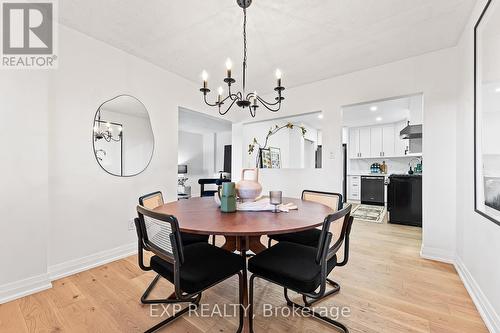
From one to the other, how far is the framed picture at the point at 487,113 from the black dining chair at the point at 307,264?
1036 mm

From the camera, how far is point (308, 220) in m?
1.28

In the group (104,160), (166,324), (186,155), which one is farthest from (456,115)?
(186,155)

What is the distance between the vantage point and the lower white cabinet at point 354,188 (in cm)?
645

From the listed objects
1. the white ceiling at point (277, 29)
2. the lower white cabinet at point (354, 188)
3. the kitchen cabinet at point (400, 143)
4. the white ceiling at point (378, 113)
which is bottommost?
the lower white cabinet at point (354, 188)

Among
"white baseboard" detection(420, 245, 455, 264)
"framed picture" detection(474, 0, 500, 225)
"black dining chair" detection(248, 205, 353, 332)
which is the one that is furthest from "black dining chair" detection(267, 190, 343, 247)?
"white baseboard" detection(420, 245, 455, 264)

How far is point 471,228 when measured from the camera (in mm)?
1852

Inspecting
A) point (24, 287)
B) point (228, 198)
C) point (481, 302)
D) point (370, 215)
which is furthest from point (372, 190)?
point (24, 287)

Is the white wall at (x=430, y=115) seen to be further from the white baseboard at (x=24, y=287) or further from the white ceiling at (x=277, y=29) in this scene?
the white baseboard at (x=24, y=287)

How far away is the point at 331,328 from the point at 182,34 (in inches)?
112

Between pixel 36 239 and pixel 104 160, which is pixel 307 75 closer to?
pixel 104 160

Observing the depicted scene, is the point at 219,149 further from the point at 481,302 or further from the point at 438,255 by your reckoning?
the point at 481,302

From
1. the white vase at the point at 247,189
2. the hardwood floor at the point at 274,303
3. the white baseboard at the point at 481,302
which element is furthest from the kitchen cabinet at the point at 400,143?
the white vase at the point at 247,189

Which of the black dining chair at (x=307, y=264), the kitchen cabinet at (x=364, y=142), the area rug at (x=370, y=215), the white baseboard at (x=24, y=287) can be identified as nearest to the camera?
the black dining chair at (x=307, y=264)

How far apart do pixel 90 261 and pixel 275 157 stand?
3161 mm
